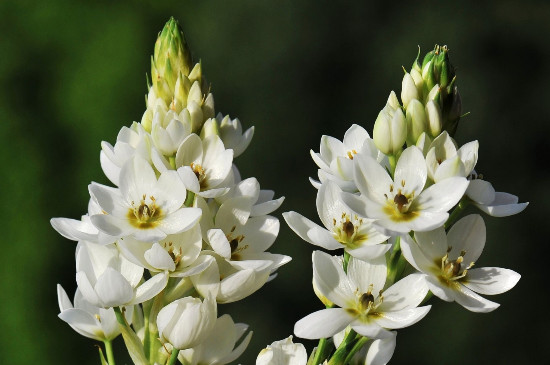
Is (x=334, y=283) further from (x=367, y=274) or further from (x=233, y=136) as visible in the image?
(x=233, y=136)

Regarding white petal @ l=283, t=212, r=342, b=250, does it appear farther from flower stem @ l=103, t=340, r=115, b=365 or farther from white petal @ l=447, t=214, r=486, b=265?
flower stem @ l=103, t=340, r=115, b=365

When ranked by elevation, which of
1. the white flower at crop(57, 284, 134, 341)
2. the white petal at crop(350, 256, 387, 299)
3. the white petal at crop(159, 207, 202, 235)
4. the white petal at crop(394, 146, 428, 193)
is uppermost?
the white petal at crop(159, 207, 202, 235)

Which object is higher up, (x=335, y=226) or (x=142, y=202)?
(x=142, y=202)

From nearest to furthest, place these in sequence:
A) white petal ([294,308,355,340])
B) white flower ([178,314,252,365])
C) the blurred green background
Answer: white petal ([294,308,355,340]), white flower ([178,314,252,365]), the blurred green background

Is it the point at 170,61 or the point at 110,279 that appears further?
the point at 170,61

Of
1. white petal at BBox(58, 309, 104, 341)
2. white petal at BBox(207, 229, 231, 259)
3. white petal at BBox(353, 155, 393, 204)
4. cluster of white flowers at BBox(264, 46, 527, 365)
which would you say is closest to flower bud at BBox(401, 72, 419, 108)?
cluster of white flowers at BBox(264, 46, 527, 365)

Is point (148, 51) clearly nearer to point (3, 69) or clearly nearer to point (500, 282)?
point (3, 69)

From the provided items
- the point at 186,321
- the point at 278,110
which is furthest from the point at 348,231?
the point at 278,110
